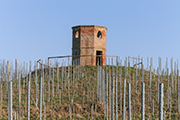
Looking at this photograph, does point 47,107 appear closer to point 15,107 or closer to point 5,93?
point 15,107

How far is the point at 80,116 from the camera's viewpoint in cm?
1112

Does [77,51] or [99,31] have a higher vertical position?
[99,31]

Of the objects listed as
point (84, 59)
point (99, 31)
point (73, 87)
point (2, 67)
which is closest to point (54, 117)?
point (73, 87)

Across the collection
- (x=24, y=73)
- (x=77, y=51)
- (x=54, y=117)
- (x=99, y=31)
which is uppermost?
(x=99, y=31)

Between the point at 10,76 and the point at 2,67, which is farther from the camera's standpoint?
the point at 2,67

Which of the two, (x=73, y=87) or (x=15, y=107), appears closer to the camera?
(x=15, y=107)

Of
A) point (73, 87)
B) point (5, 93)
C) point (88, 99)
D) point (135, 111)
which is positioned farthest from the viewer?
point (73, 87)

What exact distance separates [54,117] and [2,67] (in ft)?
17.5

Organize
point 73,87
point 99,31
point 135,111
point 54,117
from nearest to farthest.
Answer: point 54,117 → point 135,111 → point 73,87 → point 99,31

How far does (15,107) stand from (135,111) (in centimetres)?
573

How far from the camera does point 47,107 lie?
11.7 m

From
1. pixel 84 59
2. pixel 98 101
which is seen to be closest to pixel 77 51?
pixel 84 59

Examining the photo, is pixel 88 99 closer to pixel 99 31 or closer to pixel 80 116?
pixel 80 116

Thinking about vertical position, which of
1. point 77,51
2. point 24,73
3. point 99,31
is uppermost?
point 99,31
